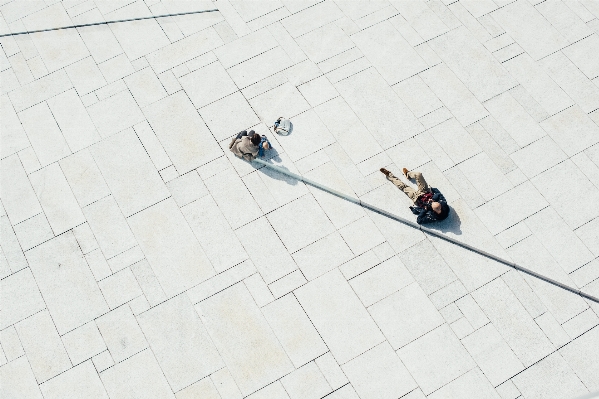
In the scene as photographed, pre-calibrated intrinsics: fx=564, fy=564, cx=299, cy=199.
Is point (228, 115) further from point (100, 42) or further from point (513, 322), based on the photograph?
point (513, 322)

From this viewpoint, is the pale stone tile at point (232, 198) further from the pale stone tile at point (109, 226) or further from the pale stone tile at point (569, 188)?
the pale stone tile at point (569, 188)

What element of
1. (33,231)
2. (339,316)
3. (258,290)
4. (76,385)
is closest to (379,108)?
(339,316)

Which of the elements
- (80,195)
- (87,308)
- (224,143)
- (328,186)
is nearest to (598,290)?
(328,186)

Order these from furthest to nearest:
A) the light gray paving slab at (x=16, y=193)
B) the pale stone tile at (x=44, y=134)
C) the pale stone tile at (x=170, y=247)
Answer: the pale stone tile at (x=44, y=134), the light gray paving slab at (x=16, y=193), the pale stone tile at (x=170, y=247)

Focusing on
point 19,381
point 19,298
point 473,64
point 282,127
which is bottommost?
point 19,381

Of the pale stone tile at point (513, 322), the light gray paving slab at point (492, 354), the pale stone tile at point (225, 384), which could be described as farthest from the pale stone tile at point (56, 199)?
the pale stone tile at point (513, 322)

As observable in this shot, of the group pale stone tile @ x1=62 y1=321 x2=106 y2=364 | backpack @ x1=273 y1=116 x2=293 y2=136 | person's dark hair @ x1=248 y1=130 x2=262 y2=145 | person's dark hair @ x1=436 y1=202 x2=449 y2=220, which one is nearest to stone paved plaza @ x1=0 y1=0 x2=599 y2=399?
pale stone tile @ x1=62 y1=321 x2=106 y2=364

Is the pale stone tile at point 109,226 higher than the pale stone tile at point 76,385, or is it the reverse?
the pale stone tile at point 109,226
